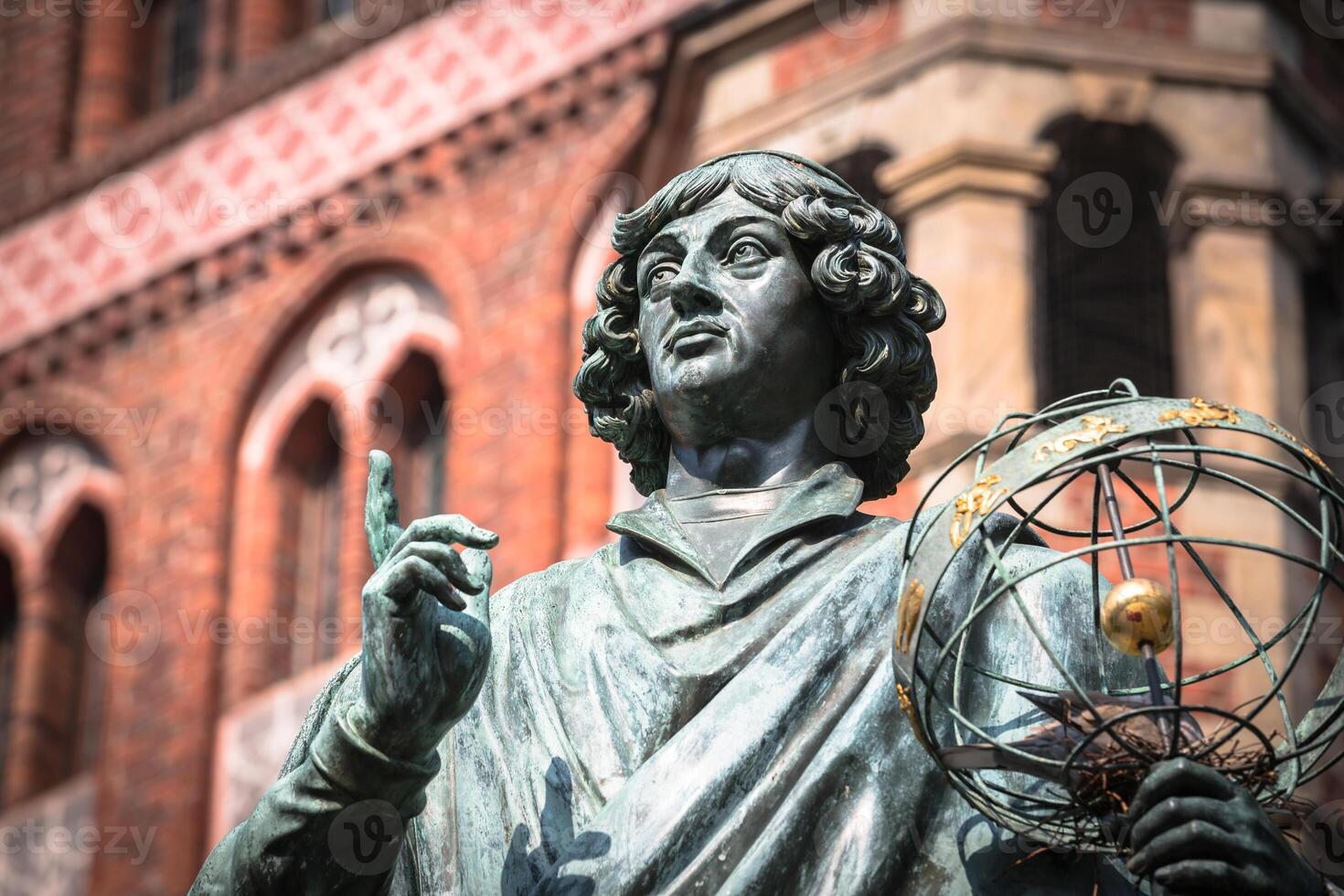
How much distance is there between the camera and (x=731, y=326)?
6.73 metres

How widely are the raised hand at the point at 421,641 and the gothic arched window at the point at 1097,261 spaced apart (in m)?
16.9

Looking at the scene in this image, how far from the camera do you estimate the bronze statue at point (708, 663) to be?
599 cm

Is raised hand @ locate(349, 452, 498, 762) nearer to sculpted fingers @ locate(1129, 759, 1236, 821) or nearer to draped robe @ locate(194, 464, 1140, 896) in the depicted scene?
draped robe @ locate(194, 464, 1140, 896)

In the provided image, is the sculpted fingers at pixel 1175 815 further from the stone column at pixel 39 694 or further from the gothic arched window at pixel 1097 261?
the stone column at pixel 39 694

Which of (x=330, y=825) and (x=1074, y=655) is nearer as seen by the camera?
(x=330, y=825)

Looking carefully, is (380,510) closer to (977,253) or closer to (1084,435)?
(1084,435)

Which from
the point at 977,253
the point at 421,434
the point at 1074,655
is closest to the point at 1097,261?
the point at 977,253

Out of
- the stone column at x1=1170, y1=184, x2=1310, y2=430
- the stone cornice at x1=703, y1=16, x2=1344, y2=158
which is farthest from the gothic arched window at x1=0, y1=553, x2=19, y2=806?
the stone column at x1=1170, y1=184, x2=1310, y2=430

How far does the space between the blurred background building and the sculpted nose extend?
14.0 m

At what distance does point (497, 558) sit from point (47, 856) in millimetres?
4607

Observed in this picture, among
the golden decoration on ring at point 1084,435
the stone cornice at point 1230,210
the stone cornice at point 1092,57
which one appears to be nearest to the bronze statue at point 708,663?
the golden decoration on ring at point 1084,435

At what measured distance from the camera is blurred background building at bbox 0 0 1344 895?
75.9ft

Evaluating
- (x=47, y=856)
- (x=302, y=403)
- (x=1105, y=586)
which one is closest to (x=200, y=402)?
(x=302, y=403)

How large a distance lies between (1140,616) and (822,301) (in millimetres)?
1181
